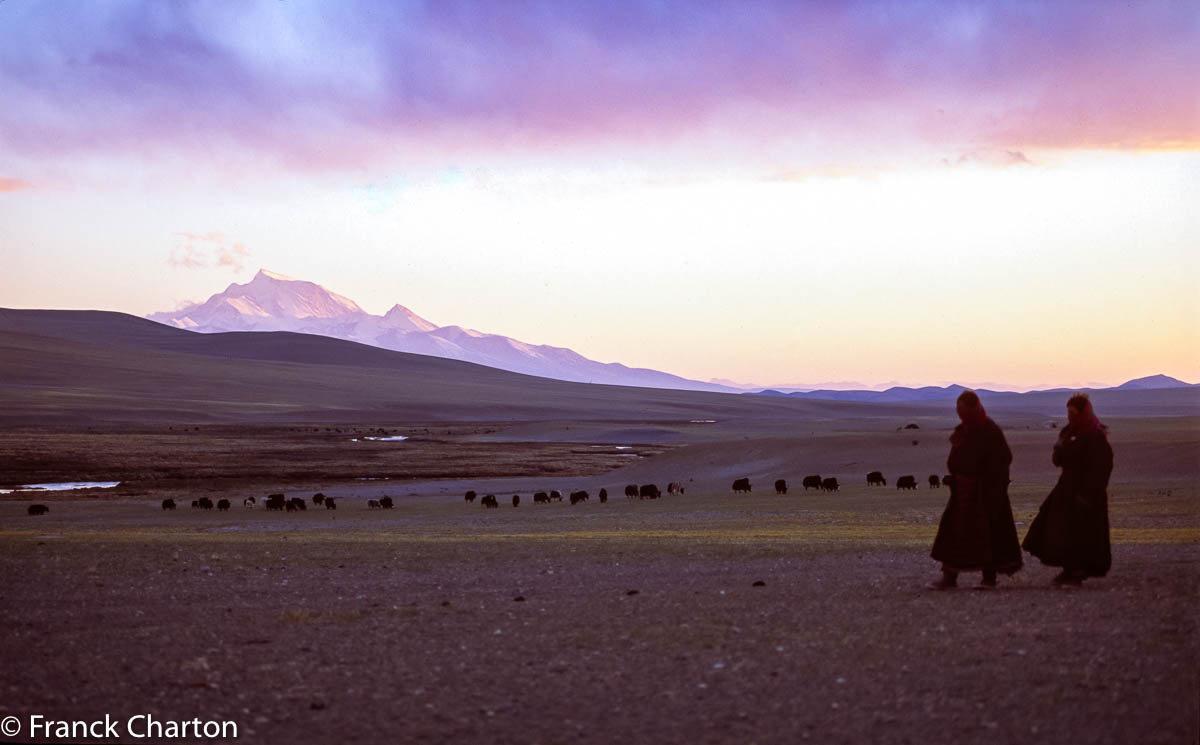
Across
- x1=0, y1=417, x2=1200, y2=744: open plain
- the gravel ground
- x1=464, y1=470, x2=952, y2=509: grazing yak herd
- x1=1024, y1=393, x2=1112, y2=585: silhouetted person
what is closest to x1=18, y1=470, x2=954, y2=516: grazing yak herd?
x1=464, y1=470, x2=952, y2=509: grazing yak herd

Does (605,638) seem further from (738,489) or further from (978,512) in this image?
(738,489)

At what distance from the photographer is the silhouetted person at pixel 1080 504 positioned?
37.8 feet

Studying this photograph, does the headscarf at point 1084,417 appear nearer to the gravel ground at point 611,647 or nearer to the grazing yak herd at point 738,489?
the gravel ground at point 611,647

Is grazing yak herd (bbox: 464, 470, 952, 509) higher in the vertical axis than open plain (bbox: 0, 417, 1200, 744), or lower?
lower

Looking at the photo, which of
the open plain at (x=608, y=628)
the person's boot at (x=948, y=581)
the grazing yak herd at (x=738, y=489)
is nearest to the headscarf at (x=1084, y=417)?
the open plain at (x=608, y=628)

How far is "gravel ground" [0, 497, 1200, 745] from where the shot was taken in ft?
23.1

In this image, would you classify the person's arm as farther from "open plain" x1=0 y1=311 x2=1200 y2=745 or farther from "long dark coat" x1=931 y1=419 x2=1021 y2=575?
"open plain" x1=0 y1=311 x2=1200 y2=745

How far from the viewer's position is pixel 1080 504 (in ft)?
37.9

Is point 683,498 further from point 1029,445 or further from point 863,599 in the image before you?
point 863,599

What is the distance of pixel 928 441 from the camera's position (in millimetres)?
49062

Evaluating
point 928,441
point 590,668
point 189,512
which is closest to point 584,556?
point 590,668

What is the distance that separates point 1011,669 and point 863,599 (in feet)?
10.8

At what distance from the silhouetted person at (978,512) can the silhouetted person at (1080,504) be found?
17.8 inches

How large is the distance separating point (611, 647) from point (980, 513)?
4.39m
